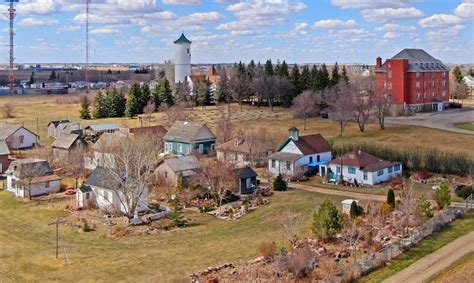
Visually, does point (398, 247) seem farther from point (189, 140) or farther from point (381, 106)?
point (381, 106)

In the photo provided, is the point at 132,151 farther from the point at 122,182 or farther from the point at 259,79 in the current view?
the point at 259,79

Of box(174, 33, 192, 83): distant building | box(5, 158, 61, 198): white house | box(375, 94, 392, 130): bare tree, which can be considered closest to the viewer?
box(5, 158, 61, 198): white house

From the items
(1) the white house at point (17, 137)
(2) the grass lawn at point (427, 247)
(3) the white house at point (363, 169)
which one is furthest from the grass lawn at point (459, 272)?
(1) the white house at point (17, 137)

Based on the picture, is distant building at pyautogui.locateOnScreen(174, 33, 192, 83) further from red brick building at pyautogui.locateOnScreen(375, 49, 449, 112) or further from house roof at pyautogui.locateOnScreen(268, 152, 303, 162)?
house roof at pyautogui.locateOnScreen(268, 152, 303, 162)

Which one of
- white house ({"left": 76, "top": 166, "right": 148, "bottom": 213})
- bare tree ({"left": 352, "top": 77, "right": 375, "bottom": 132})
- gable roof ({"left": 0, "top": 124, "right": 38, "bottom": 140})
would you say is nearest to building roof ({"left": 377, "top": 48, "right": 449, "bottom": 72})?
bare tree ({"left": 352, "top": 77, "right": 375, "bottom": 132})

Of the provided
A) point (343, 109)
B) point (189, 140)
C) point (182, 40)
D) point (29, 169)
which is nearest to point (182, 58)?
point (182, 40)

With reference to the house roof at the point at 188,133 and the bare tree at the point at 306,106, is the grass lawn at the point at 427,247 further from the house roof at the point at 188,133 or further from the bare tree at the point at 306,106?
the bare tree at the point at 306,106
